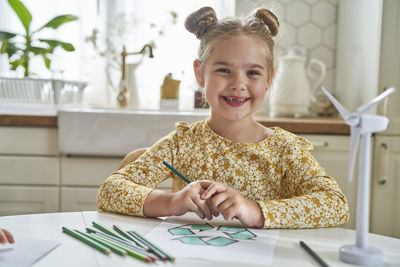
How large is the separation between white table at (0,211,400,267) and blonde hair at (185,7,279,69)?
1.70 ft

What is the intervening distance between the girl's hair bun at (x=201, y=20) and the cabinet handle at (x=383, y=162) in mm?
1103

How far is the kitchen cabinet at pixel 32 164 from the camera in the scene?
6.44 ft

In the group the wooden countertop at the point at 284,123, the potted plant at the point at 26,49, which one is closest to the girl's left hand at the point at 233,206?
the wooden countertop at the point at 284,123

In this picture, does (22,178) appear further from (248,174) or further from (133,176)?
(248,174)

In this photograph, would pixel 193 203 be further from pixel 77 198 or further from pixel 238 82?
pixel 77 198

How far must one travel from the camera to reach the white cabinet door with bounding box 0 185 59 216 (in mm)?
1977

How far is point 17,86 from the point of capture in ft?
7.23

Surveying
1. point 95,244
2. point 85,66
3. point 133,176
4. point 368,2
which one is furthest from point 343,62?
point 95,244

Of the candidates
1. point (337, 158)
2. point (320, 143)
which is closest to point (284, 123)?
point (320, 143)

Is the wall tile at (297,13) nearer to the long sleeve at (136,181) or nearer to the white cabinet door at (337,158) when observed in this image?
the white cabinet door at (337,158)

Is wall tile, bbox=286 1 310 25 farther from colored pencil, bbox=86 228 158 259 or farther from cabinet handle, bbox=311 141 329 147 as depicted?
colored pencil, bbox=86 228 158 259

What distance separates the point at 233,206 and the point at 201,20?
0.58 metres

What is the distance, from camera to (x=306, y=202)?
901 mm

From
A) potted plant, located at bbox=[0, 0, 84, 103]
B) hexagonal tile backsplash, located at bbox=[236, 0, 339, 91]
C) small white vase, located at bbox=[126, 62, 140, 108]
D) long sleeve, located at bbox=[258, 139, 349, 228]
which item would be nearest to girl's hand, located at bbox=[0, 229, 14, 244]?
long sleeve, located at bbox=[258, 139, 349, 228]
